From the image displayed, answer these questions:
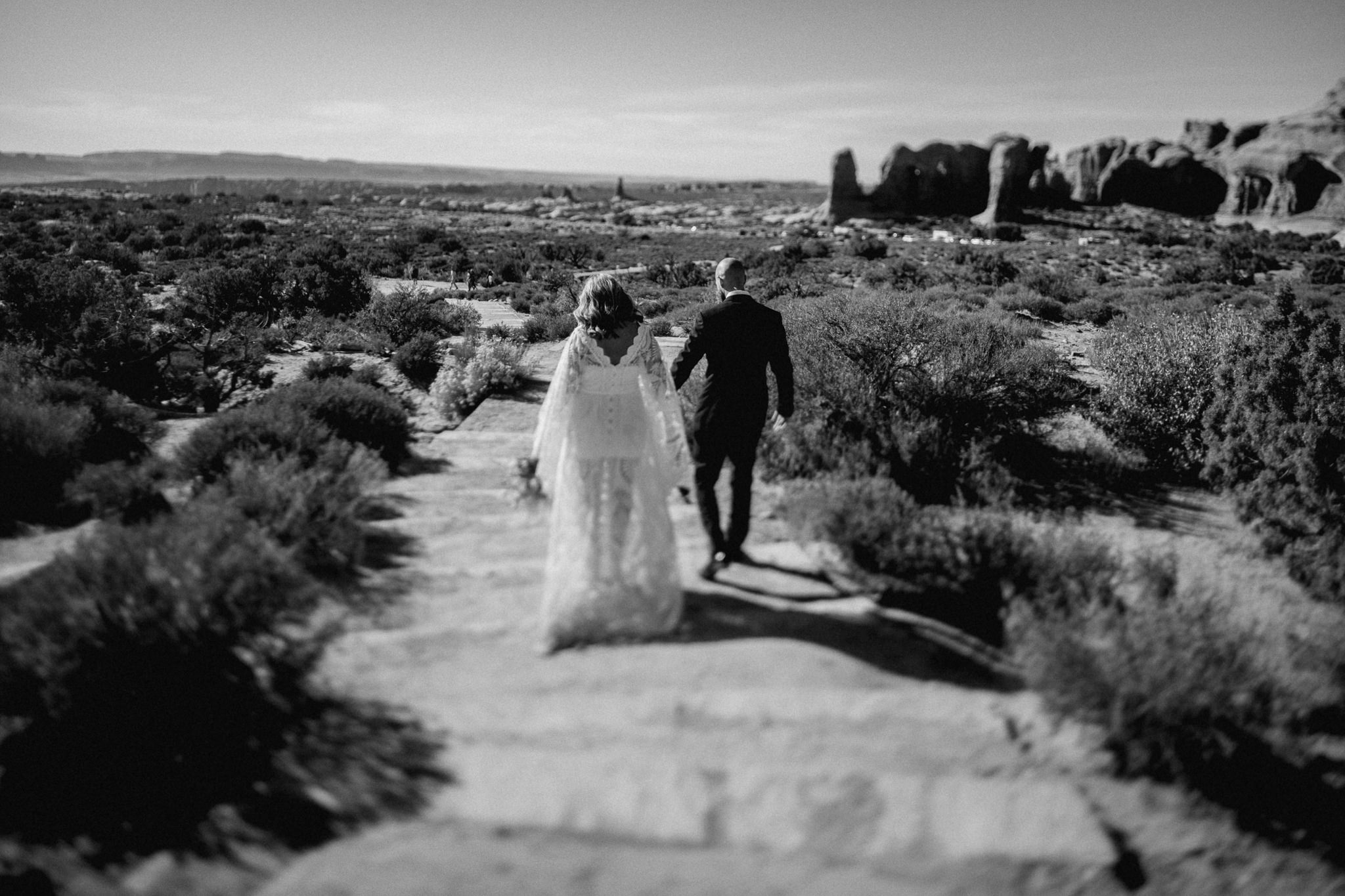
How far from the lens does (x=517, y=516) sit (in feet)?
17.6

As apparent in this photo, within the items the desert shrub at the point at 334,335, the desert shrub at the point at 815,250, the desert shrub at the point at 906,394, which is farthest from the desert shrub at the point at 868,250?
the desert shrub at the point at 906,394

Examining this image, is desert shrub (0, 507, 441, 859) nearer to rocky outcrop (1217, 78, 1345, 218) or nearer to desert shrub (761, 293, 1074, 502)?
desert shrub (761, 293, 1074, 502)

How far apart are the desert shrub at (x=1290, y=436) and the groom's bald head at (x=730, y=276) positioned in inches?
169

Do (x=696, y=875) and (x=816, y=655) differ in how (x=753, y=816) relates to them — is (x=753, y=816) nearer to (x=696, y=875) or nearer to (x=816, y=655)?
(x=696, y=875)

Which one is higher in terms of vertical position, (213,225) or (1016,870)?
(213,225)

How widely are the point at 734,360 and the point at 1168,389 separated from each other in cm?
581

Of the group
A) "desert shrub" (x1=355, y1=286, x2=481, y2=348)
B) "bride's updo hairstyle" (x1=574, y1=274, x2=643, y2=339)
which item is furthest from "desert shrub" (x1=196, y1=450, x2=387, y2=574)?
"desert shrub" (x1=355, y1=286, x2=481, y2=348)

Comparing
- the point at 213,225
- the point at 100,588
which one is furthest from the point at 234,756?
the point at 213,225

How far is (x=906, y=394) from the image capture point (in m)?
7.32

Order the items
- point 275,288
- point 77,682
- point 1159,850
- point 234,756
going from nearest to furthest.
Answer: point 1159,850 → point 234,756 → point 77,682 → point 275,288

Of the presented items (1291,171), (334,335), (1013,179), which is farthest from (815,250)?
(1291,171)

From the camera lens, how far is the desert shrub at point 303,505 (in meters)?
4.39

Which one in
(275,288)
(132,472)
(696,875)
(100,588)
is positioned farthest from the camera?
(275,288)

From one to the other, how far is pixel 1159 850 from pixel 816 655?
151 cm
